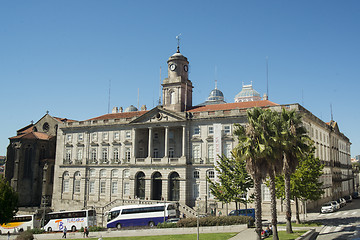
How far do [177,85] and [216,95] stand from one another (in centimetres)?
3729

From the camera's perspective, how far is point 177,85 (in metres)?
64.0

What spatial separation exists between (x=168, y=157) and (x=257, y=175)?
101ft

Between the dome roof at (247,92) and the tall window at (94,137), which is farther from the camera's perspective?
the dome roof at (247,92)

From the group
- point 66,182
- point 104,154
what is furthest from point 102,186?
point 66,182

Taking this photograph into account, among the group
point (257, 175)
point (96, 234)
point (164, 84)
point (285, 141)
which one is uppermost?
point (164, 84)

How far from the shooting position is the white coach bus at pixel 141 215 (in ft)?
147

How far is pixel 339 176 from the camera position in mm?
75125

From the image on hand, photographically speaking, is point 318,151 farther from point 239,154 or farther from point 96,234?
point 96,234

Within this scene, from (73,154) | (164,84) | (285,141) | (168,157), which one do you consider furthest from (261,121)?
(73,154)

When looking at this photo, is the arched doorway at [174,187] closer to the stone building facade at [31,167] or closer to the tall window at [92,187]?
the tall window at [92,187]

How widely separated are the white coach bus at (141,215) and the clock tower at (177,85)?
22.2m

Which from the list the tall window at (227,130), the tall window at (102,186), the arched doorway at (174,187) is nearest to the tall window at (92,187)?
the tall window at (102,186)

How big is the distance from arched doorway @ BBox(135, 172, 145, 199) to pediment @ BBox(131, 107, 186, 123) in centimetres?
965

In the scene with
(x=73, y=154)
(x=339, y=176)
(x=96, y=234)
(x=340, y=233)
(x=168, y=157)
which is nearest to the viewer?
(x=340, y=233)
